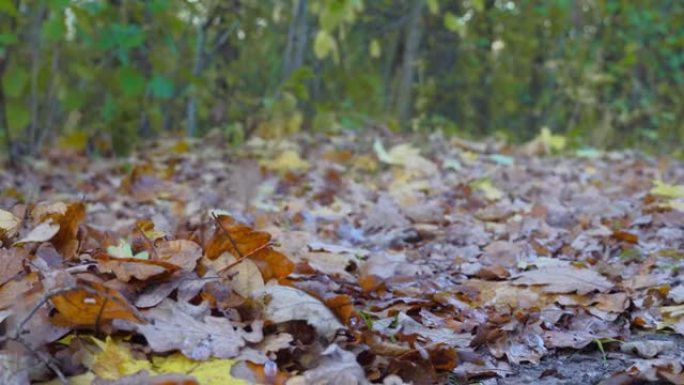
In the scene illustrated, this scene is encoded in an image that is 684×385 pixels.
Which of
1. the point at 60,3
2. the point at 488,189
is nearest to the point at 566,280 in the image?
the point at 488,189

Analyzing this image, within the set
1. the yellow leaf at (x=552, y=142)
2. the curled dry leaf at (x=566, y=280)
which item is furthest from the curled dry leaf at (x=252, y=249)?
the yellow leaf at (x=552, y=142)

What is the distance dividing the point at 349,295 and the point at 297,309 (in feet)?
1.41

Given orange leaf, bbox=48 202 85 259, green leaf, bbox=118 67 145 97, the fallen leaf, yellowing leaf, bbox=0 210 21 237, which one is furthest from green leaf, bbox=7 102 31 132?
the fallen leaf

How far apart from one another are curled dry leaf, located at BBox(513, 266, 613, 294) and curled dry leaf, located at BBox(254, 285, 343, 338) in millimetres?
722

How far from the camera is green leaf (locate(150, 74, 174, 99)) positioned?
508cm

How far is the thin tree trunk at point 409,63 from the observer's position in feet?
25.0

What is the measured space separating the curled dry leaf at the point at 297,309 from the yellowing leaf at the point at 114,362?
0.27m

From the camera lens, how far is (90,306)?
1.32 meters

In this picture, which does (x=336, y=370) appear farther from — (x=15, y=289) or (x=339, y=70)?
(x=339, y=70)

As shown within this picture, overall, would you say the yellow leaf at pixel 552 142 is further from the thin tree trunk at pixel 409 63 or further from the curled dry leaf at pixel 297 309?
the curled dry leaf at pixel 297 309

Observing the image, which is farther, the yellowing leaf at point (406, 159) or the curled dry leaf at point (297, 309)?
Answer: the yellowing leaf at point (406, 159)

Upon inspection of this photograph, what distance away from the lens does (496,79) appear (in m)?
9.54

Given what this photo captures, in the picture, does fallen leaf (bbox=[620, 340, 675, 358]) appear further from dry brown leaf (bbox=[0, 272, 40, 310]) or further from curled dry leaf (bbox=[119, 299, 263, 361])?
dry brown leaf (bbox=[0, 272, 40, 310])

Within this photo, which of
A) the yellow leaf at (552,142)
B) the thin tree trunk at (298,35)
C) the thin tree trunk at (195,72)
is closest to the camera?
the thin tree trunk at (195,72)
